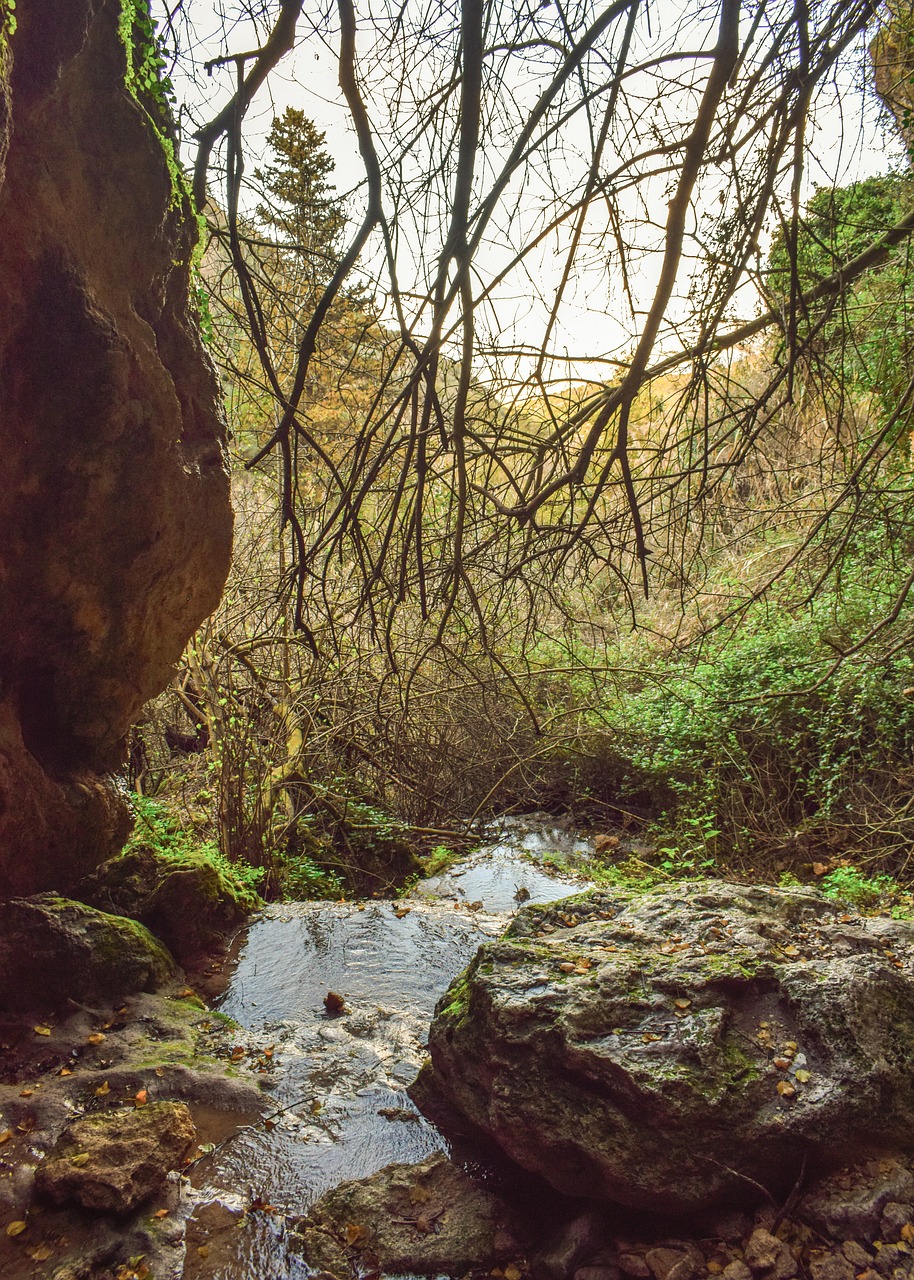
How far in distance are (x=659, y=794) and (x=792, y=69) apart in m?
6.18

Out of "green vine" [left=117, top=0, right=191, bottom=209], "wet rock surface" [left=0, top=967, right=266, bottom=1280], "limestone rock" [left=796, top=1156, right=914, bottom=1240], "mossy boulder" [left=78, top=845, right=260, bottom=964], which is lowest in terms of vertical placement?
"limestone rock" [left=796, top=1156, right=914, bottom=1240]

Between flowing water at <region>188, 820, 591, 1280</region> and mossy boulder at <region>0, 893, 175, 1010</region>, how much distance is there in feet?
1.95

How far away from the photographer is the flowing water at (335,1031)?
2.94m

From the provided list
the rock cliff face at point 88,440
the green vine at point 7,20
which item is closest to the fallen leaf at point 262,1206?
the rock cliff face at point 88,440

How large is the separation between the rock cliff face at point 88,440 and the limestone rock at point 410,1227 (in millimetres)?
2014

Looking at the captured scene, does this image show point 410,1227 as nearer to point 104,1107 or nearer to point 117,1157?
point 117,1157

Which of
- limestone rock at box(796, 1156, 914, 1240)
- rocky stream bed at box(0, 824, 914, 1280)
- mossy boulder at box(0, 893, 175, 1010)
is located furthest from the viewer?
mossy boulder at box(0, 893, 175, 1010)

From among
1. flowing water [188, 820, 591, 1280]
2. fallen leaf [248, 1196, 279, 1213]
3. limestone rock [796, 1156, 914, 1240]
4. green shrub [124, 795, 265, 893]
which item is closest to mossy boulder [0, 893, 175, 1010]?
flowing water [188, 820, 591, 1280]

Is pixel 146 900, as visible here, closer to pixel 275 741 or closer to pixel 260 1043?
pixel 260 1043

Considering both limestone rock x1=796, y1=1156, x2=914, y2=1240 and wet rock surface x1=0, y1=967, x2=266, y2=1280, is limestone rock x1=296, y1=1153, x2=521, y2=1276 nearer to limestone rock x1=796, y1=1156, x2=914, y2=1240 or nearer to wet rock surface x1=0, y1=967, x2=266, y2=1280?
wet rock surface x1=0, y1=967, x2=266, y2=1280

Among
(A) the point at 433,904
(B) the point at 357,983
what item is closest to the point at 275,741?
(A) the point at 433,904

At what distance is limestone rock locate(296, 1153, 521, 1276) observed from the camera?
2.62 m

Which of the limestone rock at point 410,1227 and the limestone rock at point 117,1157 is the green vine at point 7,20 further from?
the limestone rock at point 410,1227

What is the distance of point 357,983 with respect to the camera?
4547 millimetres
